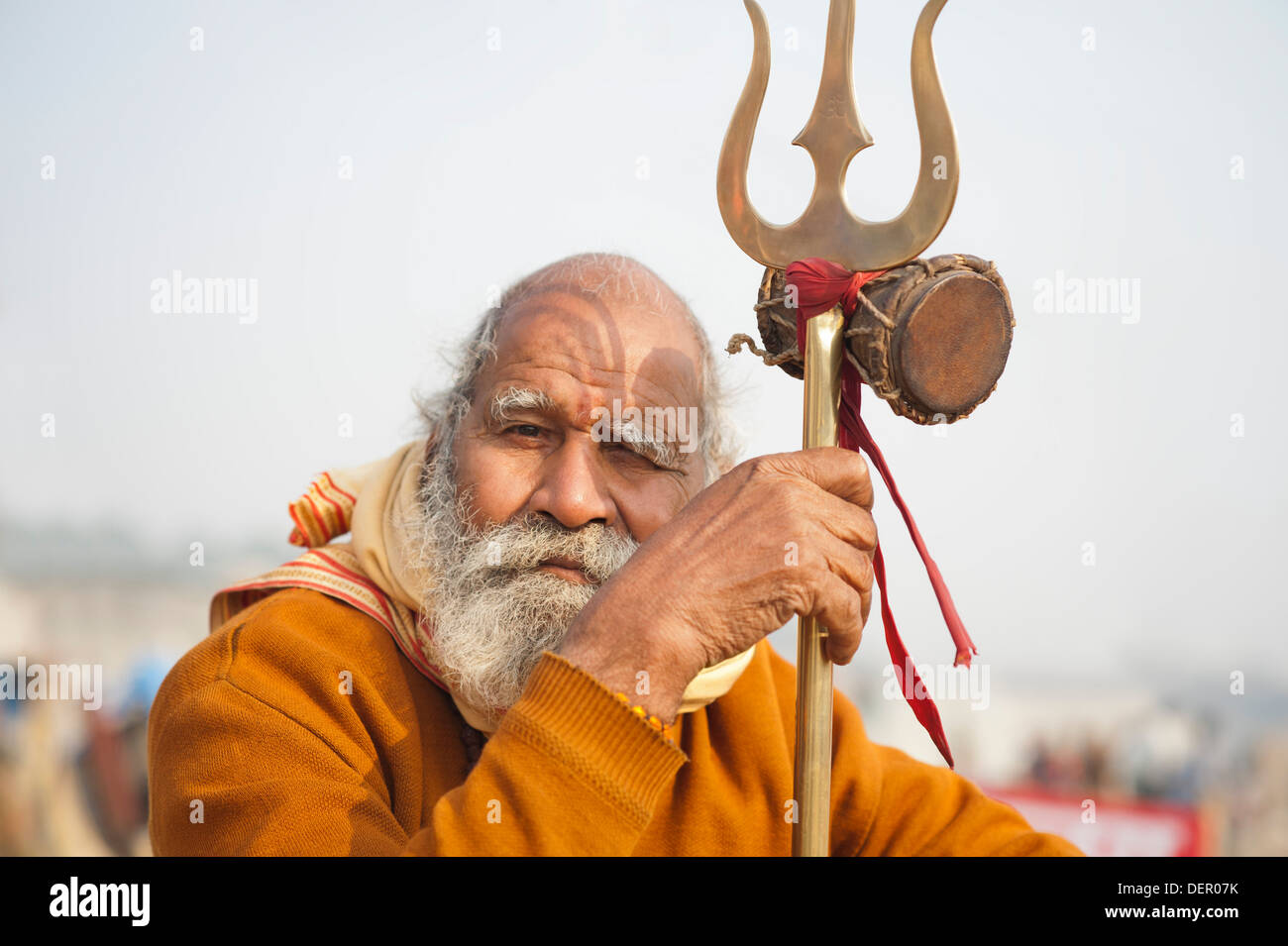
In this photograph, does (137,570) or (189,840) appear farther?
(137,570)

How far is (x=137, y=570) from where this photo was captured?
68.0ft

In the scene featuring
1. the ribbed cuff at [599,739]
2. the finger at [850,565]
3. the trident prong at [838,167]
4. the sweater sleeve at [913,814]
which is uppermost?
the trident prong at [838,167]

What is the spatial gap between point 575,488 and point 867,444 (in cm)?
76

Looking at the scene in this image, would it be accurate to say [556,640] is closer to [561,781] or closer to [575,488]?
[575,488]

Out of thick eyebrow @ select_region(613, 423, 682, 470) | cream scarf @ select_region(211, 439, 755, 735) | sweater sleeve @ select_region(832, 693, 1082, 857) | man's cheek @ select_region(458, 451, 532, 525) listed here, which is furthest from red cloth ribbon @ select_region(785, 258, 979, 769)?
man's cheek @ select_region(458, 451, 532, 525)

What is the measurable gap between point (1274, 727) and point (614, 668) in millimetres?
21767

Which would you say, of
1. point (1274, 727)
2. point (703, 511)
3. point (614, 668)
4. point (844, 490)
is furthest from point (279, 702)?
point (1274, 727)

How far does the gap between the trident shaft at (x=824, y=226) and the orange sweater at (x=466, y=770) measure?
12.3 inches

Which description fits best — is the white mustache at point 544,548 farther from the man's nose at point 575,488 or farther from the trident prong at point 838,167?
the trident prong at point 838,167

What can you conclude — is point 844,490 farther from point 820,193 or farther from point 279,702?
point 279,702

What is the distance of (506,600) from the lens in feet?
8.28

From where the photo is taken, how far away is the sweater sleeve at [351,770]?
175 centimetres
